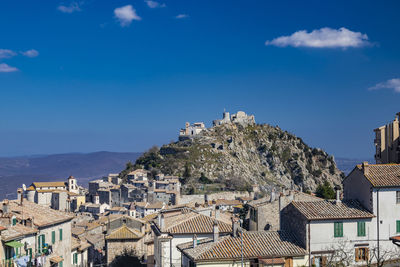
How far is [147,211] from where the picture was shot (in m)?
104

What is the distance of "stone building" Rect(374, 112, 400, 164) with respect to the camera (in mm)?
40250

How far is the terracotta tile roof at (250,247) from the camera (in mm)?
27606

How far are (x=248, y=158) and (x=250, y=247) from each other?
5149 inches

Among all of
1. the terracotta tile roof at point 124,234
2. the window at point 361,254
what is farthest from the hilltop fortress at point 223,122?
the window at point 361,254

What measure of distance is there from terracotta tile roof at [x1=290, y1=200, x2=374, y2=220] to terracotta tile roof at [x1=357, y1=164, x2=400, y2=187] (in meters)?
1.81

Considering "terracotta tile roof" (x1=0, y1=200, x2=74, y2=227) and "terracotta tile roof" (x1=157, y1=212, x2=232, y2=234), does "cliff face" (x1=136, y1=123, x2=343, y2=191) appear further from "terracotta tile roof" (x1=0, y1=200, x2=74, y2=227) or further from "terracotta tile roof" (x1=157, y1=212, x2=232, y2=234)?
"terracotta tile roof" (x1=0, y1=200, x2=74, y2=227)

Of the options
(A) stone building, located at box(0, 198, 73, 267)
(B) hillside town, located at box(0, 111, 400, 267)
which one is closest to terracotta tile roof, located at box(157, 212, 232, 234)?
(B) hillside town, located at box(0, 111, 400, 267)

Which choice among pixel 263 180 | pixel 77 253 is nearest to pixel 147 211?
pixel 263 180

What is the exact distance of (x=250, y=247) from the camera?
28.4 metres

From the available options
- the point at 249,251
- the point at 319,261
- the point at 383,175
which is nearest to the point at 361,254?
the point at 319,261

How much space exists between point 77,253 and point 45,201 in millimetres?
90181

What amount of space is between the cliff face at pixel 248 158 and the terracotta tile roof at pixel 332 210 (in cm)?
10287

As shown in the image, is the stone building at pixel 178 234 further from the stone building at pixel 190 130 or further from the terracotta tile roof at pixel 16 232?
the stone building at pixel 190 130

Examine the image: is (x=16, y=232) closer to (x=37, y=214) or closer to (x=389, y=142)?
(x=37, y=214)
